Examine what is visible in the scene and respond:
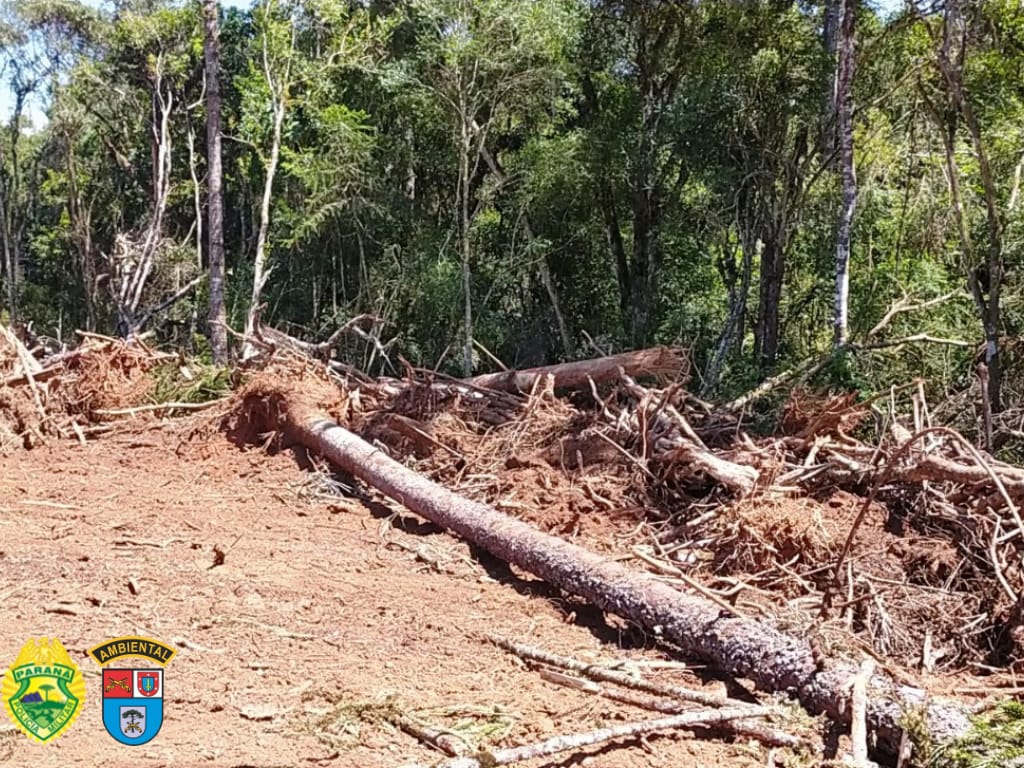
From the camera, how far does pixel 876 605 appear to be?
4758mm

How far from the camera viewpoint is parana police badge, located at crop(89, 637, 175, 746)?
3.16 metres

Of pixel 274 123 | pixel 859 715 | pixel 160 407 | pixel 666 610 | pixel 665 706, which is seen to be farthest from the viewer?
pixel 274 123

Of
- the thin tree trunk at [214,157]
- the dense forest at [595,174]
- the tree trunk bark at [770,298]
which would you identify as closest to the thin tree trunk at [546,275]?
the dense forest at [595,174]

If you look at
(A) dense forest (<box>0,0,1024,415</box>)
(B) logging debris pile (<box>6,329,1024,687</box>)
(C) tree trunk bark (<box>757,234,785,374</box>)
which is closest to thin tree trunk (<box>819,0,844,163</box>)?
(A) dense forest (<box>0,0,1024,415</box>)

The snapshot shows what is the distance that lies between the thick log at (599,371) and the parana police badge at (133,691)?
16.4 ft

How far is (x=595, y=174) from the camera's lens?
1623 cm

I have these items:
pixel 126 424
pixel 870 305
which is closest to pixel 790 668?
pixel 126 424

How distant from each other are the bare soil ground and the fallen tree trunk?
0.17 meters

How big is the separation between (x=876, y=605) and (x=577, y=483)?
2663 millimetres

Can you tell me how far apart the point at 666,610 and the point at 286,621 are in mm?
1914

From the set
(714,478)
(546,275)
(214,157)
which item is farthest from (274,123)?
(714,478)

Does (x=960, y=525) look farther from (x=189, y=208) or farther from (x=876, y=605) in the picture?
(x=189, y=208)

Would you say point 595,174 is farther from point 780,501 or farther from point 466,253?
point 780,501

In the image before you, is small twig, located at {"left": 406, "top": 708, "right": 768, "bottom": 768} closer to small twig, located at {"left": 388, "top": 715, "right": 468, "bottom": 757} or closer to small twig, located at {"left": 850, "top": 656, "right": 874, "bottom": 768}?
small twig, located at {"left": 388, "top": 715, "right": 468, "bottom": 757}
